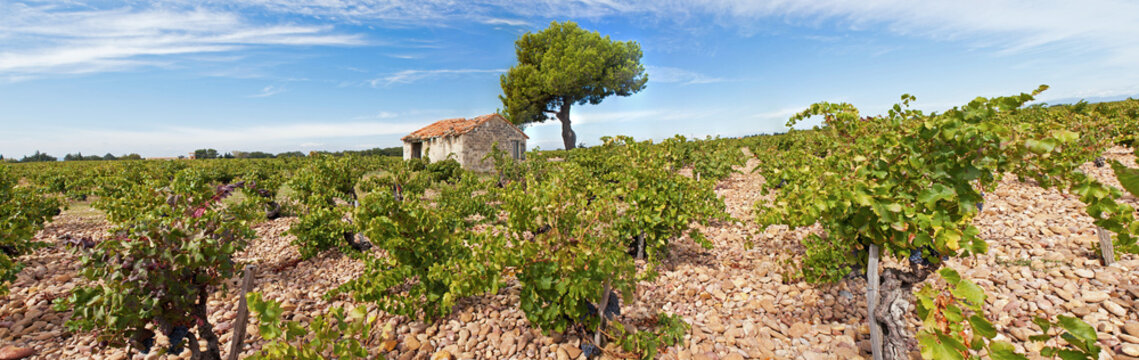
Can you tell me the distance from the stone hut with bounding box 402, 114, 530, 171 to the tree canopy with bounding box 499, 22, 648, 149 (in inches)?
290

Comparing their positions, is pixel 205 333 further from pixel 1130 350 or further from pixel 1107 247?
pixel 1107 247

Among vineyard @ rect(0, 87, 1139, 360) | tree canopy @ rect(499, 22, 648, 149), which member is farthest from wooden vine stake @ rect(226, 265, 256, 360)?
tree canopy @ rect(499, 22, 648, 149)

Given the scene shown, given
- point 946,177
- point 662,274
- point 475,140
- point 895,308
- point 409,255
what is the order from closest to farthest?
point 946,177 < point 895,308 < point 409,255 < point 662,274 < point 475,140

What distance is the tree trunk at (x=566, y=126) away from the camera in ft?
114

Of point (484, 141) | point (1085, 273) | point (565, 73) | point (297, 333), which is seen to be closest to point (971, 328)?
point (297, 333)

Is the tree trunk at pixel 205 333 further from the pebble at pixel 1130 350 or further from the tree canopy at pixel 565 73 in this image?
Answer: the tree canopy at pixel 565 73

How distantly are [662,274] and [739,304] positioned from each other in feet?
3.92

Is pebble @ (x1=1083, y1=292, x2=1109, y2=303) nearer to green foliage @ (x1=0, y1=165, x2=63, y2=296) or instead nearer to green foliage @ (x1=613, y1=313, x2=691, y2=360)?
green foliage @ (x1=613, y1=313, x2=691, y2=360)

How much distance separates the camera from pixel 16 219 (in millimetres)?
6227

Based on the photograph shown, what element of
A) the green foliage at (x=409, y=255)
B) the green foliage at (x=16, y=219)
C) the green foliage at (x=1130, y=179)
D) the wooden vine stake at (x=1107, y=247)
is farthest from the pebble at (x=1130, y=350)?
the green foliage at (x=16, y=219)

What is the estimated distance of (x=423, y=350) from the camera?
4.29 m

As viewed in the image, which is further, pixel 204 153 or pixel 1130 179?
pixel 204 153

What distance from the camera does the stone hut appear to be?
23.0 meters

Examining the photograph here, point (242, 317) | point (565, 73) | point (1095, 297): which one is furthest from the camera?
point (565, 73)
